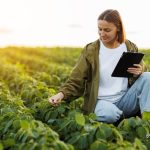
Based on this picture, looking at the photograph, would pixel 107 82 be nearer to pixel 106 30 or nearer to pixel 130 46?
pixel 130 46

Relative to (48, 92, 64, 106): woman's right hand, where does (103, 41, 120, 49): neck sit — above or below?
above

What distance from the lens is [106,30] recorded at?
5168mm

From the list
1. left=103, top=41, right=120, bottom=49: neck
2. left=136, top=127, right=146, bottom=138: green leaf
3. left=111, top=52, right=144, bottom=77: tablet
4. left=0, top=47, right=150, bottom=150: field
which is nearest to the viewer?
left=0, top=47, right=150, bottom=150: field

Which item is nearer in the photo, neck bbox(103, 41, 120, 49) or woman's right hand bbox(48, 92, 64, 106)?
woman's right hand bbox(48, 92, 64, 106)

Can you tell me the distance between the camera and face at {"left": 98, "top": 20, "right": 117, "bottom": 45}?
514 centimetres

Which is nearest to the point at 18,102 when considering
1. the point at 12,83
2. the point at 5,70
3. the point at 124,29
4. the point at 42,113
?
the point at 42,113

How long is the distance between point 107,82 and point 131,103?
296 millimetres

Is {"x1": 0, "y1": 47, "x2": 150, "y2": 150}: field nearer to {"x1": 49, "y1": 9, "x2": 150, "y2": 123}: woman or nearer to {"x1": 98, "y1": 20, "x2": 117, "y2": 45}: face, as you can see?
{"x1": 49, "y1": 9, "x2": 150, "y2": 123}: woman

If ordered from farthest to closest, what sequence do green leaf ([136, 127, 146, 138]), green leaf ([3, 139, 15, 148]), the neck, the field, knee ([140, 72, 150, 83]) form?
the neck < knee ([140, 72, 150, 83]) < green leaf ([136, 127, 146, 138]) < green leaf ([3, 139, 15, 148]) < the field

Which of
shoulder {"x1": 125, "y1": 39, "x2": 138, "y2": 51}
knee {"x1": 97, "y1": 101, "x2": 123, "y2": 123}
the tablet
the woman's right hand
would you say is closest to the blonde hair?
shoulder {"x1": 125, "y1": 39, "x2": 138, "y2": 51}

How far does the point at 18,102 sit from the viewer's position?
18.0ft

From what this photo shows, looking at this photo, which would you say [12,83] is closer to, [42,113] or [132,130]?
[42,113]

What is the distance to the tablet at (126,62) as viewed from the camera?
16.7 feet

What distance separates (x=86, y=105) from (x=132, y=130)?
125cm
